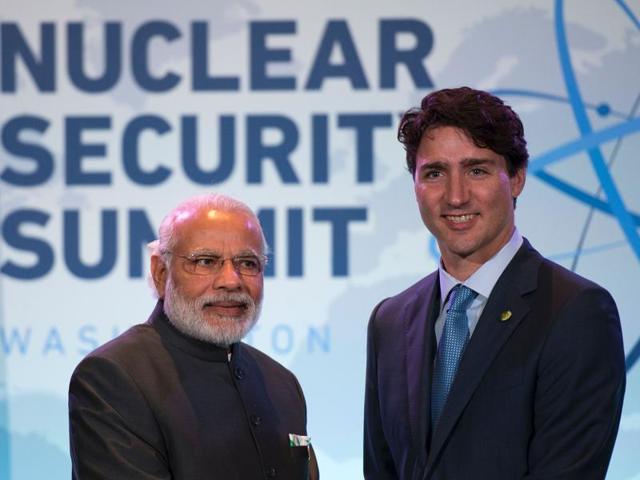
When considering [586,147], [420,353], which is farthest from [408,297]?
[586,147]

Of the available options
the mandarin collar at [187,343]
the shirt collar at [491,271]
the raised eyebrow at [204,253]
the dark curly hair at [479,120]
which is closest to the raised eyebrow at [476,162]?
the dark curly hair at [479,120]

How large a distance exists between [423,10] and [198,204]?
2.64m

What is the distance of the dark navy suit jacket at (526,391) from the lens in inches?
104

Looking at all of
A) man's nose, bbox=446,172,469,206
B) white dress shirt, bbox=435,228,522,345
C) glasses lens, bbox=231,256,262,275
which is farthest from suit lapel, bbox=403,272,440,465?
glasses lens, bbox=231,256,262,275

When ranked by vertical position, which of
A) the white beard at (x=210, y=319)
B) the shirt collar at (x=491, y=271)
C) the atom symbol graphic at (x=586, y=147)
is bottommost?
the white beard at (x=210, y=319)

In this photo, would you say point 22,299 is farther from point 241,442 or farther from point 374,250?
point 241,442

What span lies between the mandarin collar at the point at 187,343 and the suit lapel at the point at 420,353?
0.50 meters

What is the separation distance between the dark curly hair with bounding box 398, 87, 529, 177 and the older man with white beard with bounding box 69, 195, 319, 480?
54cm

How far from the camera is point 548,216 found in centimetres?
531

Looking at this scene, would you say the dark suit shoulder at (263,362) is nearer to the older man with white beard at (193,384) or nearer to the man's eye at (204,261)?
the older man with white beard at (193,384)

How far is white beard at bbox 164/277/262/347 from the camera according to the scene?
2996mm

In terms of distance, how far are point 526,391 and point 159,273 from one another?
3.41 ft

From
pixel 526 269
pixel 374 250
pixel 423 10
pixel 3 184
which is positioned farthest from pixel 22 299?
pixel 526 269

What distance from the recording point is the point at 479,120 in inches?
111
